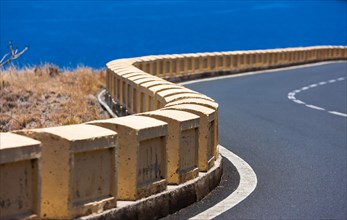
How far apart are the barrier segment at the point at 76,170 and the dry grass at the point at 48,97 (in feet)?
40.7

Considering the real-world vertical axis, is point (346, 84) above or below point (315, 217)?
below

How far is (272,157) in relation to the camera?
1448 centimetres

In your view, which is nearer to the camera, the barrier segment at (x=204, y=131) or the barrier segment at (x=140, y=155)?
the barrier segment at (x=140, y=155)

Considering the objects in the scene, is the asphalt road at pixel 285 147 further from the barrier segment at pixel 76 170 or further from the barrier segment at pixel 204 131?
the barrier segment at pixel 76 170

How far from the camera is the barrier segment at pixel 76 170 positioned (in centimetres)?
818

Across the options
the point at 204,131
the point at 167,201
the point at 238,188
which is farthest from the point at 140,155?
the point at 238,188

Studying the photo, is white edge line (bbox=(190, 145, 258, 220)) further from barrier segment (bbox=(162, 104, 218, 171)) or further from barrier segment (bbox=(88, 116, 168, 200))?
barrier segment (bbox=(88, 116, 168, 200))

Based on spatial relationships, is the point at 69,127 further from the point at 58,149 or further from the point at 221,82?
the point at 221,82

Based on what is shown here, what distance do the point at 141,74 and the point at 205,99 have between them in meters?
6.31

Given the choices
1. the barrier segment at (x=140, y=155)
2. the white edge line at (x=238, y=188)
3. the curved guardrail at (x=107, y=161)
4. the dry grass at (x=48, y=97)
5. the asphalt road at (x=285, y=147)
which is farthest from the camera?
the dry grass at (x=48, y=97)

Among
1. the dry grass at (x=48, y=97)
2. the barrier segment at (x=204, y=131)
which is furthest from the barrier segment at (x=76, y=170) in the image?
the dry grass at (x=48, y=97)

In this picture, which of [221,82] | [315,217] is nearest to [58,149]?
[315,217]

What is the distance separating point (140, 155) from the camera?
9.52 metres

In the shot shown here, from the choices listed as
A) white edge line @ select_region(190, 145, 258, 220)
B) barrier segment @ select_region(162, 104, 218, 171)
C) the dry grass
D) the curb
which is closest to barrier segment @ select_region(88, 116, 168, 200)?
the curb
